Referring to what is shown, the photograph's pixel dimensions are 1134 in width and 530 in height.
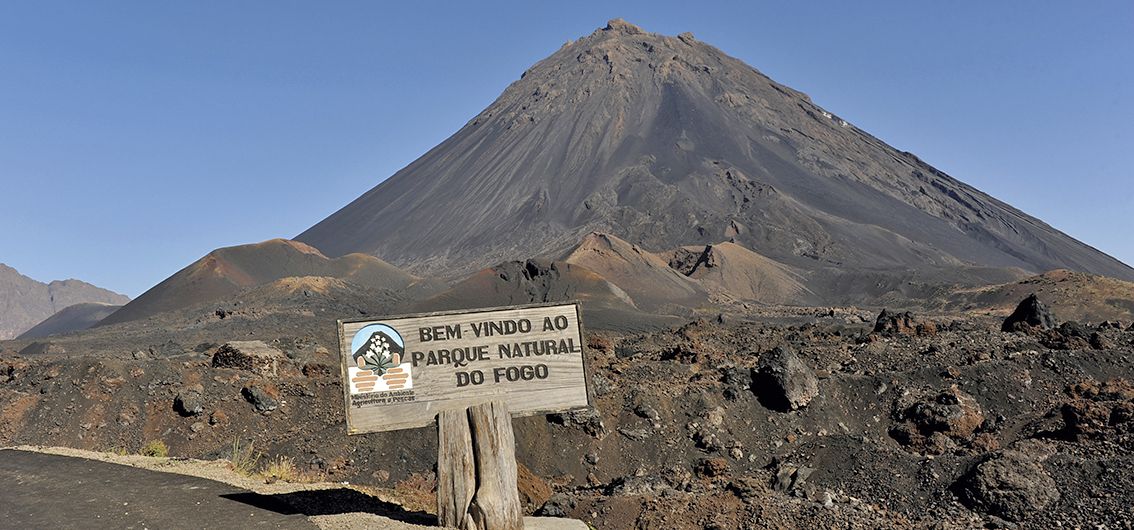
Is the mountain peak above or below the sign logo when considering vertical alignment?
above

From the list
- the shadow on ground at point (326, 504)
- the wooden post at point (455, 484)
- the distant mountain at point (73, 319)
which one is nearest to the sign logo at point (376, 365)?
the wooden post at point (455, 484)

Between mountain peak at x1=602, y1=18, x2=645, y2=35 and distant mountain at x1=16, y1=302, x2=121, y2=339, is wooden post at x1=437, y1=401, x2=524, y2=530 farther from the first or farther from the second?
mountain peak at x1=602, y1=18, x2=645, y2=35

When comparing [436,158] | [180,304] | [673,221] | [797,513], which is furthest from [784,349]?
[436,158]

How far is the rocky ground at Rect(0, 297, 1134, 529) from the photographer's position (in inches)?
379

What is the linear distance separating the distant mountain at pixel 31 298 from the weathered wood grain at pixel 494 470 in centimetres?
16767

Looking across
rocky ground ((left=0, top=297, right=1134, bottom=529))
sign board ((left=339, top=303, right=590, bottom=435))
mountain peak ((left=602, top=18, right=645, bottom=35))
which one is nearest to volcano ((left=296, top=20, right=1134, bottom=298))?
mountain peak ((left=602, top=18, right=645, bottom=35))

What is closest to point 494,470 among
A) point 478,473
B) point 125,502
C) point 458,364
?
point 478,473

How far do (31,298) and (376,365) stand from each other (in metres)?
190

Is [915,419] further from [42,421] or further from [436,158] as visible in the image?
[436,158]

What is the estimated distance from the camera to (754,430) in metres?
14.2

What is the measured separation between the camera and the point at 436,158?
13075 cm

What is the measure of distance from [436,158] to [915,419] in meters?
120

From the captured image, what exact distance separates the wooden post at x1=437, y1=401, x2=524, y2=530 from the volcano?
→ 68715 mm

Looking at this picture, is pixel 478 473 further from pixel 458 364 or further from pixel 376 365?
pixel 376 365
